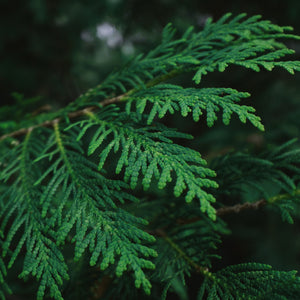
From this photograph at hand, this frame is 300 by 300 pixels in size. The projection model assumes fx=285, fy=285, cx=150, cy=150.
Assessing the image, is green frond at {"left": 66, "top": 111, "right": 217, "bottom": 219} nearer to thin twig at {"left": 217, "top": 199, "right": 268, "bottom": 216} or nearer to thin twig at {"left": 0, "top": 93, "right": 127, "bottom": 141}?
thin twig at {"left": 0, "top": 93, "right": 127, "bottom": 141}

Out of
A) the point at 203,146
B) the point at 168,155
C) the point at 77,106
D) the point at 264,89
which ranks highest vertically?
the point at 264,89

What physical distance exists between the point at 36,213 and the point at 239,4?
3.22m

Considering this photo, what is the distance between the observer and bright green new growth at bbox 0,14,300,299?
0.94 m

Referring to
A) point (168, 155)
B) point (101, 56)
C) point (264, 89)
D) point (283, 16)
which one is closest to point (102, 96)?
point (168, 155)

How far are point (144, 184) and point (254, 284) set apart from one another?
514 millimetres

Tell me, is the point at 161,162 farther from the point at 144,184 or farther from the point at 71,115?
the point at 71,115

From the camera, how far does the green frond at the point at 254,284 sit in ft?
3.00

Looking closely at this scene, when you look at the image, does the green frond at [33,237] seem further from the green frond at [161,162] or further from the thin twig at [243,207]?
the thin twig at [243,207]

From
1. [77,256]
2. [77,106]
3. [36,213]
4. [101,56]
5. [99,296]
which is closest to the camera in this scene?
[77,256]

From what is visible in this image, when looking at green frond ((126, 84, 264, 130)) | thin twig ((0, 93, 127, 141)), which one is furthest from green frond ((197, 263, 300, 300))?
thin twig ((0, 93, 127, 141))

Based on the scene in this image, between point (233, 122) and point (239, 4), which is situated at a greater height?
point (239, 4)

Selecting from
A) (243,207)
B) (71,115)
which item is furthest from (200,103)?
(71,115)

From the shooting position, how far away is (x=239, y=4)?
3.26 metres

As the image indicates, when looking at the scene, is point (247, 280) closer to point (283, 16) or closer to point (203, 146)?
point (203, 146)
